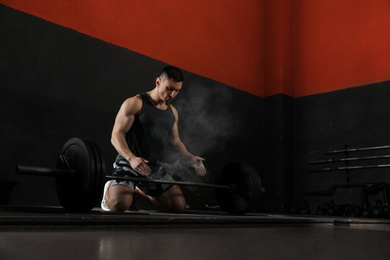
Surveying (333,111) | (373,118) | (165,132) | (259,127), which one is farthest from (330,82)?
(165,132)

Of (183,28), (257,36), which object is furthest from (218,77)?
(257,36)

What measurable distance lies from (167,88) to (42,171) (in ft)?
3.30

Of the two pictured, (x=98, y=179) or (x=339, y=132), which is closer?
(x=98, y=179)

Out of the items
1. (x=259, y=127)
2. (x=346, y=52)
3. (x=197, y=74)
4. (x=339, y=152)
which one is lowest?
(x=339, y=152)

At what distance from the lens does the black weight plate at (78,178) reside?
67.2 inches

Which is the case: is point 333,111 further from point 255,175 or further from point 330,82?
point 255,175

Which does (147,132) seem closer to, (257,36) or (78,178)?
(78,178)

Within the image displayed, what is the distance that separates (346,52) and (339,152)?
1193mm

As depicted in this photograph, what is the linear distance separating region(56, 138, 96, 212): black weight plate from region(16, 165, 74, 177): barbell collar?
39 mm

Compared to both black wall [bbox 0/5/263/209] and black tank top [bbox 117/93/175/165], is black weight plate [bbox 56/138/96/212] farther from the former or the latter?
black wall [bbox 0/5/263/209]

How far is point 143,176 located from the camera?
2.44 meters

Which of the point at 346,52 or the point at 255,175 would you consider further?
the point at 346,52

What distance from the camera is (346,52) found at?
4277 mm

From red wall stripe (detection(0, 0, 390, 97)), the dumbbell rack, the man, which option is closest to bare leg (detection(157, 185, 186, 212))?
the man
